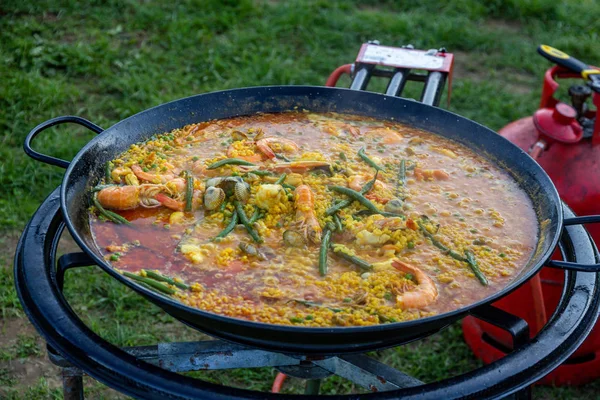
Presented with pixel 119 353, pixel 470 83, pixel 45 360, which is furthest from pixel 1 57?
pixel 119 353

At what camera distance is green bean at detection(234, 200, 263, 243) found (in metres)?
2.24

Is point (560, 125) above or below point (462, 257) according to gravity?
below

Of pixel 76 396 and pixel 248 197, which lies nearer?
pixel 76 396

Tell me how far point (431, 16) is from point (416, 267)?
567 cm

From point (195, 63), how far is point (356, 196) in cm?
426

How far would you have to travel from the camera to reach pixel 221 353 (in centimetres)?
214

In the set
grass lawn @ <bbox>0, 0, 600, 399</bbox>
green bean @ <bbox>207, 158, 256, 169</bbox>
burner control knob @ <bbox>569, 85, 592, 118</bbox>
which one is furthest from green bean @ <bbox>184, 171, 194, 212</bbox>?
burner control knob @ <bbox>569, 85, 592, 118</bbox>

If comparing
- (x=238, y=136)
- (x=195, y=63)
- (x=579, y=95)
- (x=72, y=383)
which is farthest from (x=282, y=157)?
(x=195, y=63)

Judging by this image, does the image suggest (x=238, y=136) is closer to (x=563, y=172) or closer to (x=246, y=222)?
(x=246, y=222)

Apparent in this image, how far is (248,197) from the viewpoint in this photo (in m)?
2.41

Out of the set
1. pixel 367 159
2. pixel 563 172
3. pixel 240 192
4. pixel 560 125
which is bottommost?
pixel 563 172

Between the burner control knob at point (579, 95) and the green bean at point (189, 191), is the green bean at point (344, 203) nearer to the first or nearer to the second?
the green bean at point (189, 191)

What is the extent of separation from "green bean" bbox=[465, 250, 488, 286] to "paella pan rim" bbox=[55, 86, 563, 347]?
94mm

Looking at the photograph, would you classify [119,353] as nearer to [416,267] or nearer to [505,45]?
[416,267]
